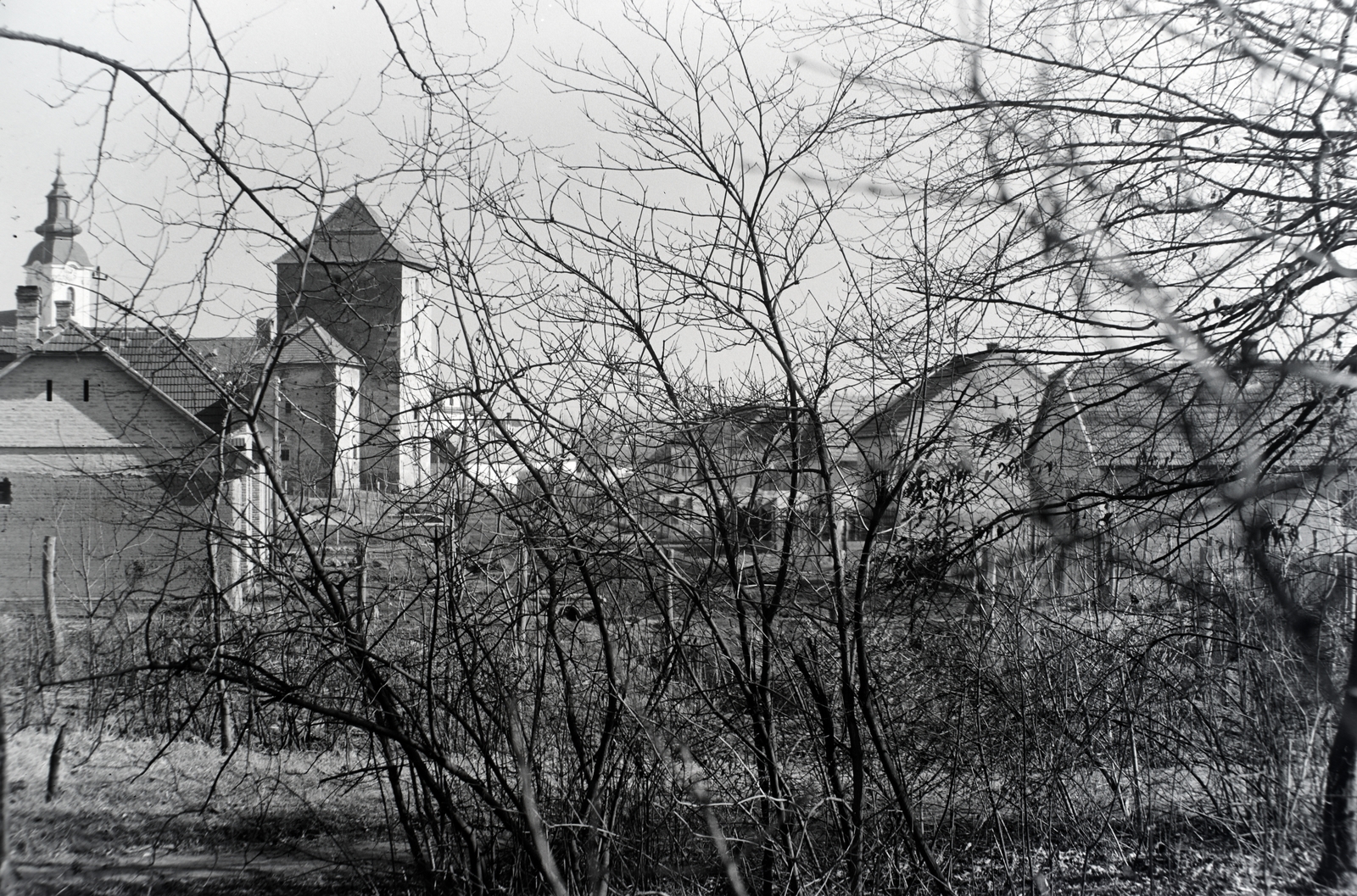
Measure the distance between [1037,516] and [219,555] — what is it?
3598 millimetres

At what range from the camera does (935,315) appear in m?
4.30

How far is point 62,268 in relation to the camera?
3807 mm

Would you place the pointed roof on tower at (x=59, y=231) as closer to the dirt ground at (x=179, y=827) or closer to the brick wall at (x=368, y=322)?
the brick wall at (x=368, y=322)

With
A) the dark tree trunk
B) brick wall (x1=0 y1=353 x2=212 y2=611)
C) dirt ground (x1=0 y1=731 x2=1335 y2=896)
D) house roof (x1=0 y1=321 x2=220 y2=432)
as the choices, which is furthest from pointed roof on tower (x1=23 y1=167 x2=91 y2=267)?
the dark tree trunk

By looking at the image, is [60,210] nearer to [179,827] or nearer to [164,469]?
[164,469]

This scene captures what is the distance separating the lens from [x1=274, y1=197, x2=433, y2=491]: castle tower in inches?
145

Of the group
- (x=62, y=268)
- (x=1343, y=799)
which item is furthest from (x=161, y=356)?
(x=1343, y=799)

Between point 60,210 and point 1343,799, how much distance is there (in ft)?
18.1

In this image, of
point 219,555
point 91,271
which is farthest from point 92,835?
point 91,271

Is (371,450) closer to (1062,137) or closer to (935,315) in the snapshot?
(935,315)

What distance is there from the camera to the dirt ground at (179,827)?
5.46 meters

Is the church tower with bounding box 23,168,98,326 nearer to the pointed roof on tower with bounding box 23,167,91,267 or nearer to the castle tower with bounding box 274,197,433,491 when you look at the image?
the pointed roof on tower with bounding box 23,167,91,267

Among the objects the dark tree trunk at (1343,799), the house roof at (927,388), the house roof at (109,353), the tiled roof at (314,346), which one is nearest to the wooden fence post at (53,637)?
the house roof at (109,353)

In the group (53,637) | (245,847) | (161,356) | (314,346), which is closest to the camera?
(161,356)
